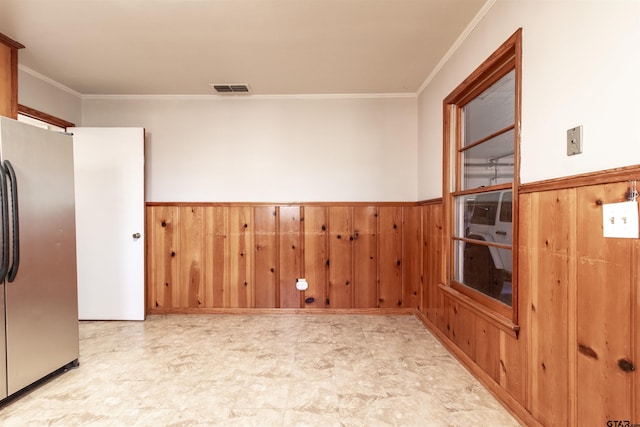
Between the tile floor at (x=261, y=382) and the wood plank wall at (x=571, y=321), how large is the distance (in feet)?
0.91

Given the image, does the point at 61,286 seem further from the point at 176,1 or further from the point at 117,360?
the point at 176,1

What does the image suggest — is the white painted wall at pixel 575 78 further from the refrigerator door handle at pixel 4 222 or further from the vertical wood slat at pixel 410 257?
the refrigerator door handle at pixel 4 222

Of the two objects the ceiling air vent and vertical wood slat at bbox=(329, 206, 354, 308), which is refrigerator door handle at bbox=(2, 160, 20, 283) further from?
vertical wood slat at bbox=(329, 206, 354, 308)

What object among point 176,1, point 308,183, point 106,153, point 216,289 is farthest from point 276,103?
point 216,289

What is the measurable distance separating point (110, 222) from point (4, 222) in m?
1.53

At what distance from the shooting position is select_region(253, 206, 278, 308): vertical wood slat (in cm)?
339

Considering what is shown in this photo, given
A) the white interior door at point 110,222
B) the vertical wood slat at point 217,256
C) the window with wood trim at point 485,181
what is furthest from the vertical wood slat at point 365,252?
the white interior door at point 110,222

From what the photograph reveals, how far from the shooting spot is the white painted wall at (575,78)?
1096 millimetres

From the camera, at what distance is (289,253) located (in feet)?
11.1

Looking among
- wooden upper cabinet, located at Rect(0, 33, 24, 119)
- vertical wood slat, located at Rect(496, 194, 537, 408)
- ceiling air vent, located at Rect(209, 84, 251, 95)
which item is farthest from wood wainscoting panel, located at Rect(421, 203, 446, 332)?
wooden upper cabinet, located at Rect(0, 33, 24, 119)

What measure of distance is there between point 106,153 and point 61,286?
1.59 meters

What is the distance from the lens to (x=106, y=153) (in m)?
3.18

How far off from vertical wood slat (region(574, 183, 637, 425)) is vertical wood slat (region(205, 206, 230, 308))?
2.97m

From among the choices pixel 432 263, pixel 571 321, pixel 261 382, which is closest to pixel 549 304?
pixel 571 321
